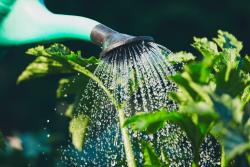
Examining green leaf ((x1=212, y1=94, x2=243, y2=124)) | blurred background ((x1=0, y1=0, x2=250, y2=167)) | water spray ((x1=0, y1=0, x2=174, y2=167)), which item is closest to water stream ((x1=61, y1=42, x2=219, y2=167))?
water spray ((x1=0, y1=0, x2=174, y2=167))

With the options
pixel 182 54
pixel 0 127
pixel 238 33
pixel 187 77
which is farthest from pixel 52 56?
pixel 238 33

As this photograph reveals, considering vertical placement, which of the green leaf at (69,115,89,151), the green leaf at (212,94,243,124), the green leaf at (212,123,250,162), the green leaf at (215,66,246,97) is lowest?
the green leaf at (212,123,250,162)

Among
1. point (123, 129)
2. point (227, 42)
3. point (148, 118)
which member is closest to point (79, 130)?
point (123, 129)

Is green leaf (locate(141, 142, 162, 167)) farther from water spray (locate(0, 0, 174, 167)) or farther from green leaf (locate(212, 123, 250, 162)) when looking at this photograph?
Result: green leaf (locate(212, 123, 250, 162))

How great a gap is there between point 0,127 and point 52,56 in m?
1.84

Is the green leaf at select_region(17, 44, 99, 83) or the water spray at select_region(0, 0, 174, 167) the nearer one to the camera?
the water spray at select_region(0, 0, 174, 167)

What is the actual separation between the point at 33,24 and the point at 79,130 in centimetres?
31

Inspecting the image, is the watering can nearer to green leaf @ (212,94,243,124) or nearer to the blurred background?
green leaf @ (212,94,243,124)

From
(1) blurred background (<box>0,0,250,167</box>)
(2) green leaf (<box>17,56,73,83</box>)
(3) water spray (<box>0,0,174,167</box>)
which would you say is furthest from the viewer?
(1) blurred background (<box>0,0,250,167</box>)

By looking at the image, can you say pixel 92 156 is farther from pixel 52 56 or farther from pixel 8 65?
pixel 8 65

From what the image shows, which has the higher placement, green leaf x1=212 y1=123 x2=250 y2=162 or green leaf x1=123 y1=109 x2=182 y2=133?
green leaf x1=123 y1=109 x2=182 y2=133

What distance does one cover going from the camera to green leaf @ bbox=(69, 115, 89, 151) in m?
1.80

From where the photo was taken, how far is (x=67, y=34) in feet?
5.22

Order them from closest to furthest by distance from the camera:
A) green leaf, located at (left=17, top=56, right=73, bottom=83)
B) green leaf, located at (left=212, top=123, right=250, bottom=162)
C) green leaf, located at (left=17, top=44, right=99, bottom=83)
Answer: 1. green leaf, located at (left=212, top=123, right=250, bottom=162)
2. green leaf, located at (left=17, top=44, right=99, bottom=83)
3. green leaf, located at (left=17, top=56, right=73, bottom=83)
